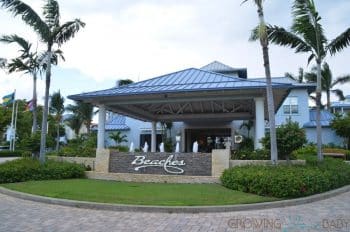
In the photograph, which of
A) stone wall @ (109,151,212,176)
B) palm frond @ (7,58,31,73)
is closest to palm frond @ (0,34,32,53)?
palm frond @ (7,58,31,73)

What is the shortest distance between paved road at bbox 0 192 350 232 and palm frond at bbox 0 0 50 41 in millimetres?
10078

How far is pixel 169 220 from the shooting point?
8.51 m

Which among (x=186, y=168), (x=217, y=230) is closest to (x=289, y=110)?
(x=186, y=168)

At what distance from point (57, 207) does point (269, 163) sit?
821 centimetres

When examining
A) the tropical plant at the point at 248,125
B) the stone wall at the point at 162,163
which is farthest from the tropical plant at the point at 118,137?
the stone wall at the point at 162,163

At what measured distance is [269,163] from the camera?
1420 cm

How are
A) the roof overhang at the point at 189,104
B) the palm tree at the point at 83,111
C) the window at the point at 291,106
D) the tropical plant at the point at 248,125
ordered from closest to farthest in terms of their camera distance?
the roof overhang at the point at 189,104
the tropical plant at the point at 248,125
the window at the point at 291,106
the palm tree at the point at 83,111

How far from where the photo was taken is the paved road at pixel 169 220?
768cm

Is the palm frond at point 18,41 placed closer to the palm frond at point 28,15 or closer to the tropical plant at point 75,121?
the palm frond at point 28,15

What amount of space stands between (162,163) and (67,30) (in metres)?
8.27

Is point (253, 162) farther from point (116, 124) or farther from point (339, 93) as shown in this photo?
point (339, 93)

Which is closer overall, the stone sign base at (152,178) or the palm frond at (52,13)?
the stone sign base at (152,178)

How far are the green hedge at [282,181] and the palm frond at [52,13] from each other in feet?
37.4

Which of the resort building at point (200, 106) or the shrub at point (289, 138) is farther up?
the resort building at point (200, 106)
